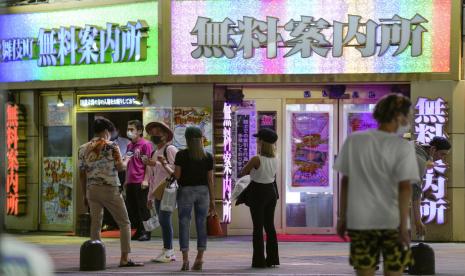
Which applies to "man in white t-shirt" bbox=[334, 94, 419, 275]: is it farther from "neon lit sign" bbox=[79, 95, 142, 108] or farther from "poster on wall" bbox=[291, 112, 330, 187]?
"neon lit sign" bbox=[79, 95, 142, 108]

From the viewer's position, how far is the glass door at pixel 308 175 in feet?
56.1

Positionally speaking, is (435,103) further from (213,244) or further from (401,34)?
(213,244)

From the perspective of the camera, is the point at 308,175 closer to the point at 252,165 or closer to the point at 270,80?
the point at 270,80

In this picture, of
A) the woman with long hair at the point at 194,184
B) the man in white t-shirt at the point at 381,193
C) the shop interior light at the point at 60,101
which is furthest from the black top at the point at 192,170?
the shop interior light at the point at 60,101

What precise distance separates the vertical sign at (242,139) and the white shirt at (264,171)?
16.5 feet

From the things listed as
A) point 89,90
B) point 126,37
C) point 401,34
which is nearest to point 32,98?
point 89,90

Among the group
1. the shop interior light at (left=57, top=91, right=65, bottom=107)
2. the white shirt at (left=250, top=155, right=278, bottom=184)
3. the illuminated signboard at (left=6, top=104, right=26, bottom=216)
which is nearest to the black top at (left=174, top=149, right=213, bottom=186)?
the white shirt at (left=250, top=155, right=278, bottom=184)

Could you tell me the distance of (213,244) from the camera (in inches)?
615

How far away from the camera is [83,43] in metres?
17.4

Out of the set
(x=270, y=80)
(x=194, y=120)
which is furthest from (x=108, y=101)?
(x=270, y=80)

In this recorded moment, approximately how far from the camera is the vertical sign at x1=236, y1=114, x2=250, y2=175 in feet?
56.1

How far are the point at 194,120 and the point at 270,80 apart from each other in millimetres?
1464

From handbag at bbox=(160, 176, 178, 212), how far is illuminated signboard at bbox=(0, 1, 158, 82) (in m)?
4.90

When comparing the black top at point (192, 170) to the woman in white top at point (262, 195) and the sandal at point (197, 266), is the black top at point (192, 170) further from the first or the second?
the sandal at point (197, 266)
